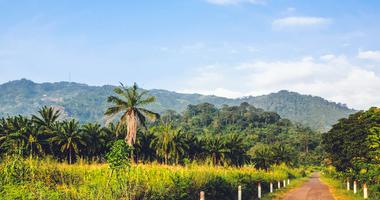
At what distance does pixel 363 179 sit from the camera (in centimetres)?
2967

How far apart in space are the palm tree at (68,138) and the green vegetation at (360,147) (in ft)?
136

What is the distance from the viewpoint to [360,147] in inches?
1219

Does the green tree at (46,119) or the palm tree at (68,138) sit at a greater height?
the green tree at (46,119)

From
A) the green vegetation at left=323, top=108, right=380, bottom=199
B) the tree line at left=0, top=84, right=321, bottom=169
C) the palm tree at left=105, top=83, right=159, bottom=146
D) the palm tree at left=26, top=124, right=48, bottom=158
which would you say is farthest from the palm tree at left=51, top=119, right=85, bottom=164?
the green vegetation at left=323, top=108, right=380, bottom=199

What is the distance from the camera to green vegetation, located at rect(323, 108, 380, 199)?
25.6 meters

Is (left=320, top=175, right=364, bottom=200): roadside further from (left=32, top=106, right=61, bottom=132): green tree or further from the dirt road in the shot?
(left=32, top=106, right=61, bottom=132): green tree

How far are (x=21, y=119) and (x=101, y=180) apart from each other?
189 ft

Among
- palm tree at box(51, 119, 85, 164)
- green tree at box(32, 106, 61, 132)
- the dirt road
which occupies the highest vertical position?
green tree at box(32, 106, 61, 132)

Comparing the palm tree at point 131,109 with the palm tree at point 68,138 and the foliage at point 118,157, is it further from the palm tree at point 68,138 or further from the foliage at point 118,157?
the foliage at point 118,157

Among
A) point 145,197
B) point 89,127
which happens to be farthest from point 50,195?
point 89,127

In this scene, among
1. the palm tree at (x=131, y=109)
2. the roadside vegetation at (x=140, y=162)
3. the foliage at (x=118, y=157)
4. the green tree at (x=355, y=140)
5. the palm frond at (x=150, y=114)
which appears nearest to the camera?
the roadside vegetation at (x=140, y=162)

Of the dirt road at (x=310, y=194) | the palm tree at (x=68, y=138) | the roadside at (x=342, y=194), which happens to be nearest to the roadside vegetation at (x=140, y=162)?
the palm tree at (x=68, y=138)

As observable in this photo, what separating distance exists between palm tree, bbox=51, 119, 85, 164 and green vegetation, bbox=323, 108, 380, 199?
41579mm

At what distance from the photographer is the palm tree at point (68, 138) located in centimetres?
6644
